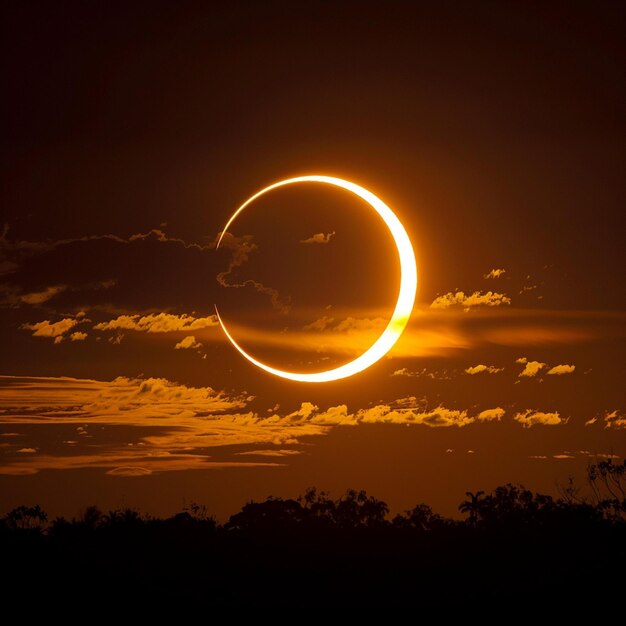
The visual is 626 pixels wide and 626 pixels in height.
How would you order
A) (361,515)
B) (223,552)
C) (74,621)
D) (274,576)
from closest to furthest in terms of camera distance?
(74,621), (274,576), (223,552), (361,515)

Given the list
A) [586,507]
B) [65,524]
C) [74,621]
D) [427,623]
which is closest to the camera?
[74,621]

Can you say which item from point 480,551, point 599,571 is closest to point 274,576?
point 480,551

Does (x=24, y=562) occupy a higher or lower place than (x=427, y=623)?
higher

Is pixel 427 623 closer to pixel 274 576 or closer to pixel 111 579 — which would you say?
pixel 274 576

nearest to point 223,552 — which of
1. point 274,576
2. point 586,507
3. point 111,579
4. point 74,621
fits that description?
point 274,576

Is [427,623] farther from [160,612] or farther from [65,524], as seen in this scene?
[65,524]

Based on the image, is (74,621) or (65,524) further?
(65,524)
